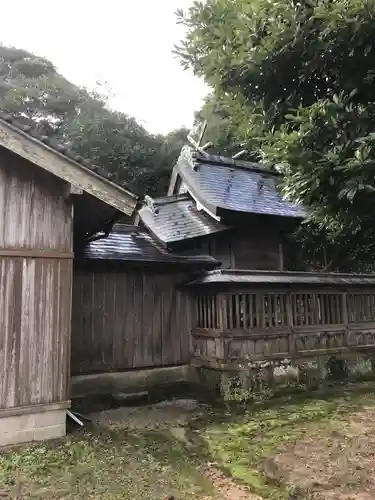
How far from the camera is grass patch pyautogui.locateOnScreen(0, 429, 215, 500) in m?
4.84

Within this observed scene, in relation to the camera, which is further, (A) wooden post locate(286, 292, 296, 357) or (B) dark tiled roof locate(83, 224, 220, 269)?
(A) wooden post locate(286, 292, 296, 357)

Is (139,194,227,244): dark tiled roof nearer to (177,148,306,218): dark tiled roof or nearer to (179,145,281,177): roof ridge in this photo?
(177,148,306,218): dark tiled roof

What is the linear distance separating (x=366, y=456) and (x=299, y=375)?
4866 millimetres

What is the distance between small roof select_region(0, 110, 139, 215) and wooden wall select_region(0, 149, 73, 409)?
1.44ft

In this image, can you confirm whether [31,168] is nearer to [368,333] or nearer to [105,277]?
[105,277]

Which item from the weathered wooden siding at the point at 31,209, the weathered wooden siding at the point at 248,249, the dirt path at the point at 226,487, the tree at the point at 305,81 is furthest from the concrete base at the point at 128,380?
the tree at the point at 305,81

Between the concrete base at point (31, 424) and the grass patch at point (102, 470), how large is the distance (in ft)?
0.80

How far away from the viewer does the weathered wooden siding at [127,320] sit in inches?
364

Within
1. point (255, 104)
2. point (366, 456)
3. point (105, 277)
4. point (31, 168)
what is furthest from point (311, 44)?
point (105, 277)

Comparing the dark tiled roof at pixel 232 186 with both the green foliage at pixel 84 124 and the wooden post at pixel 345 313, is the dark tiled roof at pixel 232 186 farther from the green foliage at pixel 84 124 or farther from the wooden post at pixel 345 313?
the green foliage at pixel 84 124

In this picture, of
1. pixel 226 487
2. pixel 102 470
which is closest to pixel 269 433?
pixel 226 487

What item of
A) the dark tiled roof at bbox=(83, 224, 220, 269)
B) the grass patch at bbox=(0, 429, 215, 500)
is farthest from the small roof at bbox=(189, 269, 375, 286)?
the grass patch at bbox=(0, 429, 215, 500)

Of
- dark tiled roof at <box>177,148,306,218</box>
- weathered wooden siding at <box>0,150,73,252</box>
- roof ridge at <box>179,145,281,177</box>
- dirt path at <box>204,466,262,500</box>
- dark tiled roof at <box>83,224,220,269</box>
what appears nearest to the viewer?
dirt path at <box>204,466,262,500</box>

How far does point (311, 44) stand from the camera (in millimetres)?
5492
